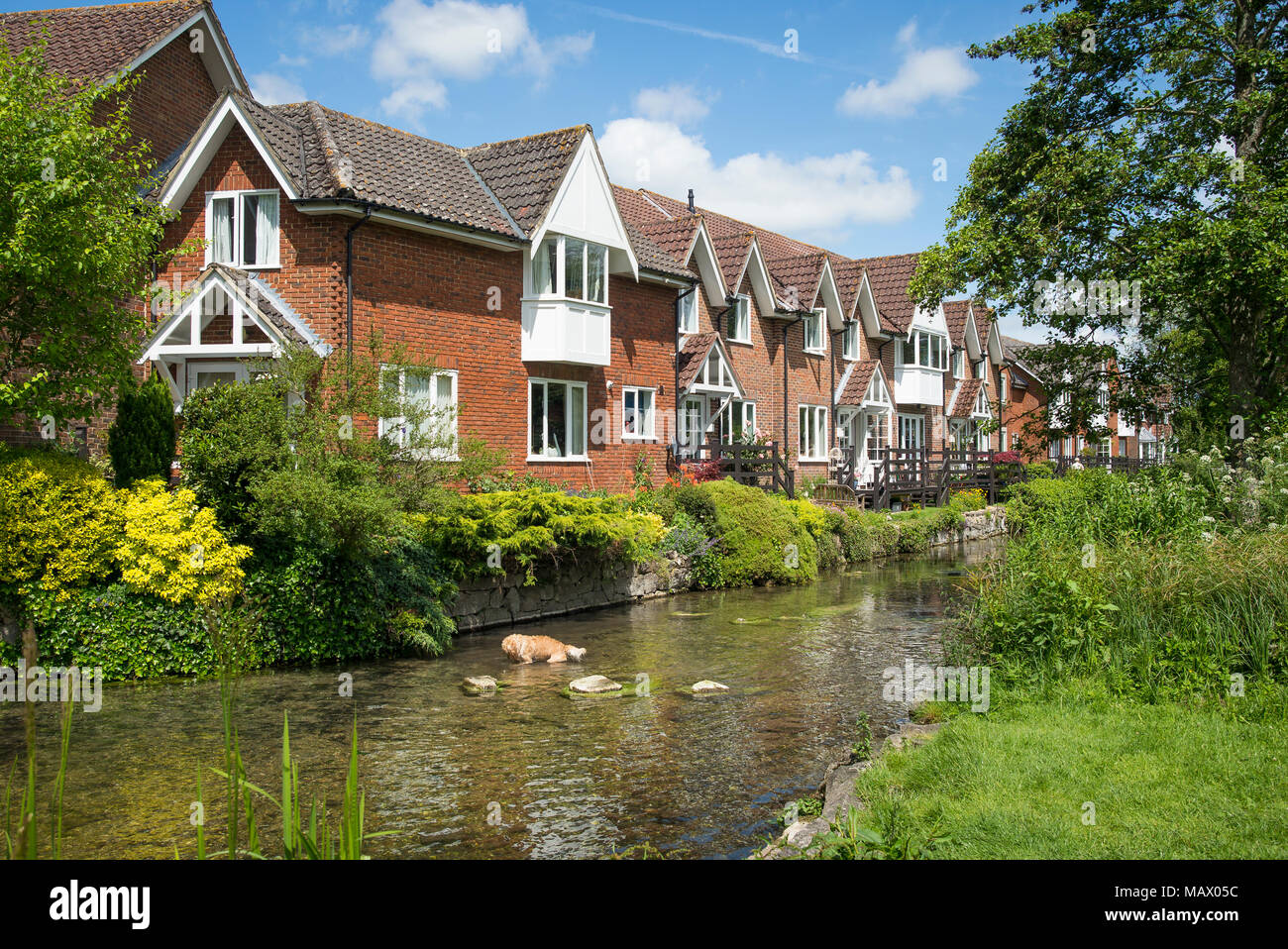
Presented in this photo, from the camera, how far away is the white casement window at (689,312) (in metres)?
29.4

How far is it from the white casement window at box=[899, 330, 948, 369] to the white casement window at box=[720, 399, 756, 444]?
41.7 feet

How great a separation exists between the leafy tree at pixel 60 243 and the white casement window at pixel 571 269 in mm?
10183

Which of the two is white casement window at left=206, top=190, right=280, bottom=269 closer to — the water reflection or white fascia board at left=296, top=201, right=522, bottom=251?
white fascia board at left=296, top=201, right=522, bottom=251

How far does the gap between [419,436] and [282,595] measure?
9.43 ft

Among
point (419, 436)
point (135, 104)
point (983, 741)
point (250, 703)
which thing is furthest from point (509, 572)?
point (135, 104)

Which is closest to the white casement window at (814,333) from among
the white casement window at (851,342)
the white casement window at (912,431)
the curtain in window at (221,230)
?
the white casement window at (851,342)

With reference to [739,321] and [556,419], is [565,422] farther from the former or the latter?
[739,321]

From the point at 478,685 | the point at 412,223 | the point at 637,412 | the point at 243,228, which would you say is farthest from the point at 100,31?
the point at 478,685

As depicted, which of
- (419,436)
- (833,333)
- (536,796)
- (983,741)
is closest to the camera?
(983,741)

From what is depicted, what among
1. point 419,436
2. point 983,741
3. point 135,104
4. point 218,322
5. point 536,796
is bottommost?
point 536,796

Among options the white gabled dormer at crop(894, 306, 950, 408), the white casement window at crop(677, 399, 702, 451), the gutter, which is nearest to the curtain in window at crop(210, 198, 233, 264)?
the gutter
